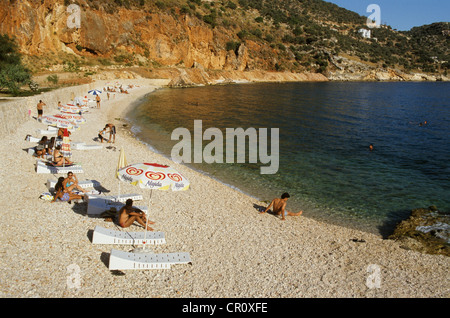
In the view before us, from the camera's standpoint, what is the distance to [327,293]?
6316 millimetres

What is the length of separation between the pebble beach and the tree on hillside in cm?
1950

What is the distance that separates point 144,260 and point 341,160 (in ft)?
46.2

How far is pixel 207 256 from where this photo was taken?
7.39 meters

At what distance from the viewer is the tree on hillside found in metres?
26.3

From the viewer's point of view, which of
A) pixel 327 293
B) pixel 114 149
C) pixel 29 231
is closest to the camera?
pixel 327 293

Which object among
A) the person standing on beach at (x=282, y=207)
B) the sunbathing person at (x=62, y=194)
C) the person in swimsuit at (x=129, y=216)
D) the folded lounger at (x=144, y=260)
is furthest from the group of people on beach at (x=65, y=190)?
the person standing on beach at (x=282, y=207)

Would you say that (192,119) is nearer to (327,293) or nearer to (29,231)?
(29,231)

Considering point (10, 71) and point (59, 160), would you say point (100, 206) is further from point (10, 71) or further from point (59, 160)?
point (10, 71)

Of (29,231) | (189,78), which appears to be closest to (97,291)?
(29,231)

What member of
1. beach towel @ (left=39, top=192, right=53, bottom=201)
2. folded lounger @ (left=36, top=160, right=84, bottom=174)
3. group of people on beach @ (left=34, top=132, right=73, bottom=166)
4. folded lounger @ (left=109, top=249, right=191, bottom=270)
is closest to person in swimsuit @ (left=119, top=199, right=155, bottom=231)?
folded lounger @ (left=109, top=249, right=191, bottom=270)

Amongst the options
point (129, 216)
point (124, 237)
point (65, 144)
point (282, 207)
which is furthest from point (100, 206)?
point (282, 207)

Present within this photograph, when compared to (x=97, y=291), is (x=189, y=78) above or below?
above

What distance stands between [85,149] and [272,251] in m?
11.9

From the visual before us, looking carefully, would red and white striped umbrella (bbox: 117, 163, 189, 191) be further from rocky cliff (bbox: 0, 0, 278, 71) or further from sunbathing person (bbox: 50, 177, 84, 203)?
rocky cliff (bbox: 0, 0, 278, 71)
